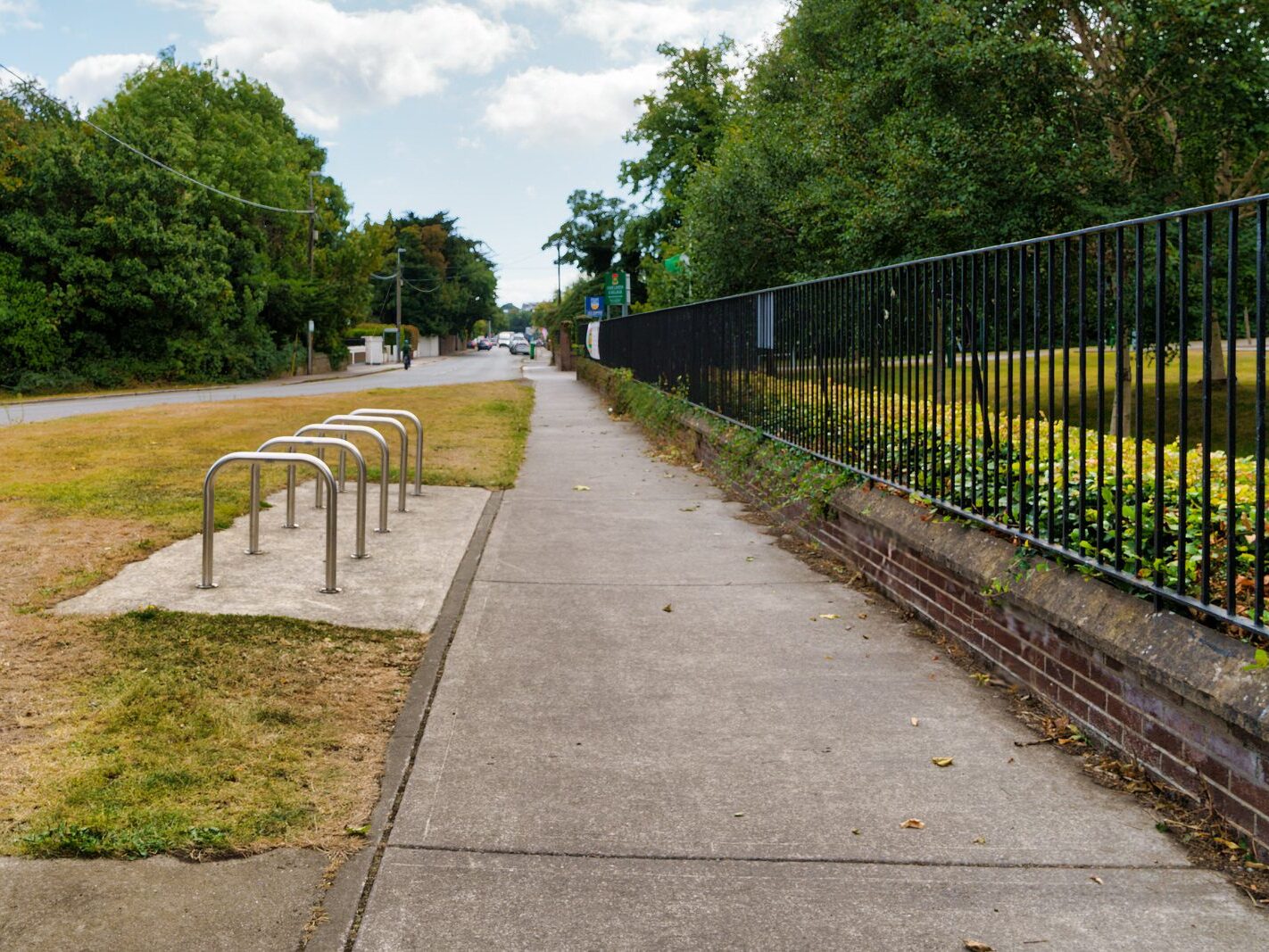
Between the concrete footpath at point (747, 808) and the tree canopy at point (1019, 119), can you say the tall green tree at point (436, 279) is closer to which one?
the tree canopy at point (1019, 119)

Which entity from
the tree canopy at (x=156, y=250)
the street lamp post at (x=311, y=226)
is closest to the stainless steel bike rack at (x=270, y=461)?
the tree canopy at (x=156, y=250)

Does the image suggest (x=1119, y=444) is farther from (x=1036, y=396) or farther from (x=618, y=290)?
(x=618, y=290)

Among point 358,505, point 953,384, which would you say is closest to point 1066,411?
point 953,384

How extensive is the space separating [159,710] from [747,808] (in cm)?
227

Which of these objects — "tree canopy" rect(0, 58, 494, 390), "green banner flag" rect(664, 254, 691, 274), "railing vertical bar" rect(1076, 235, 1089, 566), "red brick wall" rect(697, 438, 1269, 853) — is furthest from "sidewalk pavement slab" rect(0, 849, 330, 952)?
"tree canopy" rect(0, 58, 494, 390)

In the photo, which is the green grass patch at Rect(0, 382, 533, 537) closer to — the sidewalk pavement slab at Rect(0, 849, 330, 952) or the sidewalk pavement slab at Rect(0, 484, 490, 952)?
the sidewalk pavement slab at Rect(0, 484, 490, 952)

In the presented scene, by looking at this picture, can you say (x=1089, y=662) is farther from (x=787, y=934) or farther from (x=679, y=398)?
(x=679, y=398)

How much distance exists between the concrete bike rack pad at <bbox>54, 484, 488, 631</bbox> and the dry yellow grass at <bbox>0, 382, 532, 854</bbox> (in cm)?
21

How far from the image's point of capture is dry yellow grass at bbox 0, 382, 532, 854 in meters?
3.62

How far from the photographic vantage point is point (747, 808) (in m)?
3.89

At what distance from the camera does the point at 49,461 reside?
44.7 feet

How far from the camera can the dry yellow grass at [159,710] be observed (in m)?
3.62

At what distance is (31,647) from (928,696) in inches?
153

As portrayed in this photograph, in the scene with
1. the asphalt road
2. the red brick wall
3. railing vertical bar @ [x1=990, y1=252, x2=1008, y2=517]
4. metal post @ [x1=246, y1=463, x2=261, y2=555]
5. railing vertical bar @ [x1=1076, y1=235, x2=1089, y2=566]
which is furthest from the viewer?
the asphalt road
